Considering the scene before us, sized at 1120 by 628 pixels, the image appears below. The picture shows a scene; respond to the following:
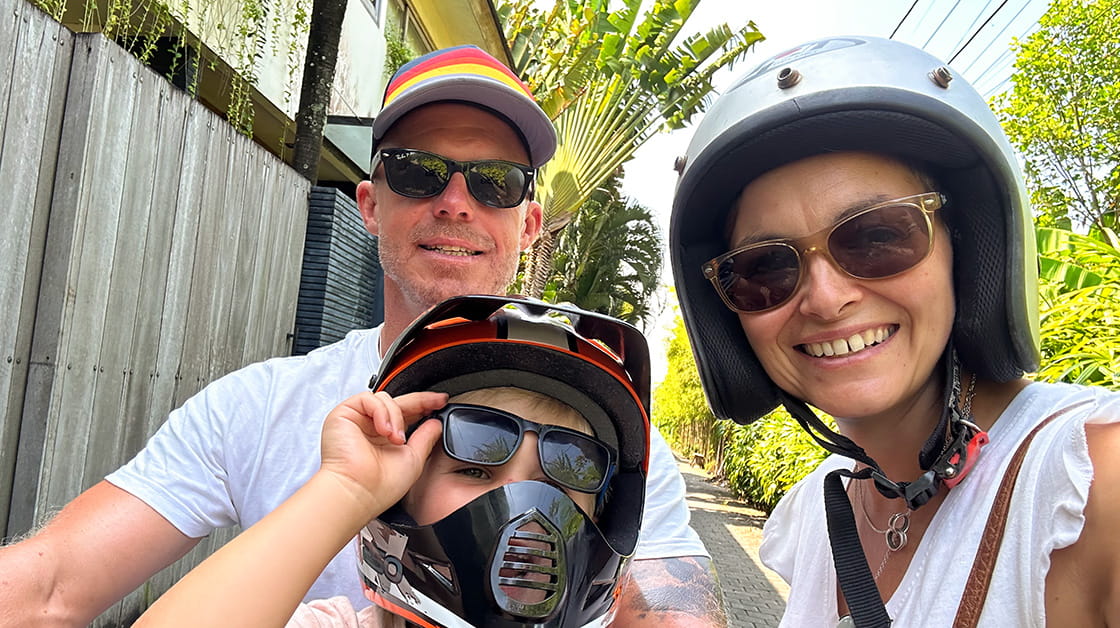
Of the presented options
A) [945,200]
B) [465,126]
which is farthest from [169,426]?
[945,200]

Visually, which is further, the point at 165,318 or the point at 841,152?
the point at 165,318

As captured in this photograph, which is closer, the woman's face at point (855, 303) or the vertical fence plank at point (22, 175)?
the woman's face at point (855, 303)

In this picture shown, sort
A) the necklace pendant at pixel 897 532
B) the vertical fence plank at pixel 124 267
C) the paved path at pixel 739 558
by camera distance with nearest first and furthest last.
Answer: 1. the necklace pendant at pixel 897 532
2. the vertical fence plank at pixel 124 267
3. the paved path at pixel 739 558

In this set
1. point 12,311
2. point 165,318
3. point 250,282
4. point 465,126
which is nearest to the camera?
point 465,126

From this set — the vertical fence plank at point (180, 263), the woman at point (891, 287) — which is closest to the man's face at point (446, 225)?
the woman at point (891, 287)

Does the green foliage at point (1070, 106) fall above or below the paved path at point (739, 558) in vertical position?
above

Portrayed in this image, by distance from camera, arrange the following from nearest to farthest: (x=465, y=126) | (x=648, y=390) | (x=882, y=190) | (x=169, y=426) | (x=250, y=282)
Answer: (x=882, y=190), (x=648, y=390), (x=169, y=426), (x=465, y=126), (x=250, y=282)

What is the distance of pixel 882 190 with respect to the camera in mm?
1716

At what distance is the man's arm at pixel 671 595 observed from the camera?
1.74 m

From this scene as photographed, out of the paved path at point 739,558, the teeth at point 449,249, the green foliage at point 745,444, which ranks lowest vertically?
the paved path at point 739,558

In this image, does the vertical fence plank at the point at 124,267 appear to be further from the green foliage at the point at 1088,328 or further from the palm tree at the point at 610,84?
the palm tree at the point at 610,84

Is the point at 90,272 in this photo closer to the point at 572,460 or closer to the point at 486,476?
the point at 486,476

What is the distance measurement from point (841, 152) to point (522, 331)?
0.80 metres

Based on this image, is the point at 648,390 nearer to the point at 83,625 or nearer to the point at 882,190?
the point at 882,190
